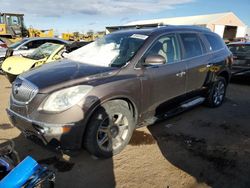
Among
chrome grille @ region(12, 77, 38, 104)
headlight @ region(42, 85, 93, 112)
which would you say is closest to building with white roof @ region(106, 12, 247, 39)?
chrome grille @ region(12, 77, 38, 104)

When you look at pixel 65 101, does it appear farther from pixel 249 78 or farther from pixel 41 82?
pixel 249 78

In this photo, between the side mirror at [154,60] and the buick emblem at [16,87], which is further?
the side mirror at [154,60]

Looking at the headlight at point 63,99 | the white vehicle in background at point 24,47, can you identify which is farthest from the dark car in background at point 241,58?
the white vehicle in background at point 24,47

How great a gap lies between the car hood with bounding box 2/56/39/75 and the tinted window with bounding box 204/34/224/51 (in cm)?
523

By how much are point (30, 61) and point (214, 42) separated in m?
5.49

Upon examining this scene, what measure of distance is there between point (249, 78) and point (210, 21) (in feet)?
120

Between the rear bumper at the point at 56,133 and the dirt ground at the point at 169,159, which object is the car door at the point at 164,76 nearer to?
the dirt ground at the point at 169,159

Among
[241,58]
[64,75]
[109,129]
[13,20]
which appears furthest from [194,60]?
[13,20]

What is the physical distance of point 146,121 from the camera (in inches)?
165

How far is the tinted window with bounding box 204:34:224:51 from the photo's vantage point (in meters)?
5.54

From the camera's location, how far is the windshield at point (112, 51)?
3.99m

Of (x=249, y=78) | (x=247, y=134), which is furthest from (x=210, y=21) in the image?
(x=247, y=134)

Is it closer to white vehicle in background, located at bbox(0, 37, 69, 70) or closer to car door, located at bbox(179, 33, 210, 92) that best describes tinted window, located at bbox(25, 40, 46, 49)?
white vehicle in background, located at bbox(0, 37, 69, 70)

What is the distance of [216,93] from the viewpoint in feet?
19.7
